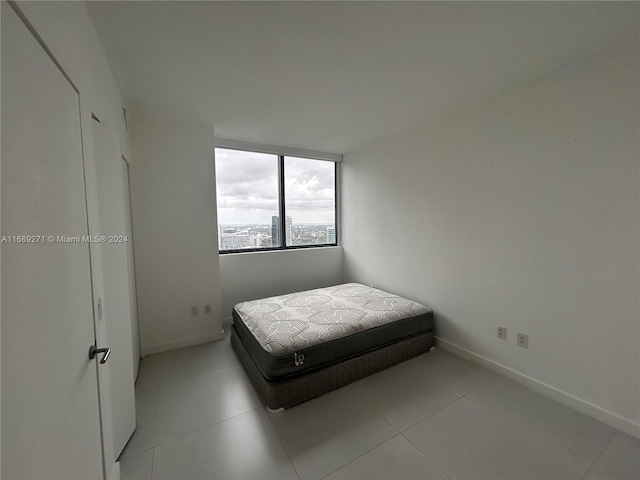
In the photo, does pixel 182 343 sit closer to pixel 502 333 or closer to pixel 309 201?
pixel 309 201

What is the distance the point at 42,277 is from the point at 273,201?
3.08 m

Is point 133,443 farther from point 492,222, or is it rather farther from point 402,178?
point 402,178

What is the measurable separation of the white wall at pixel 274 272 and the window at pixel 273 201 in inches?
7.3

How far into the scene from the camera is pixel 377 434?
63.7 inches

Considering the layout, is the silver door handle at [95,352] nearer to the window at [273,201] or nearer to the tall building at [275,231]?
the window at [273,201]

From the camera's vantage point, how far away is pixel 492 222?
2.24 meters

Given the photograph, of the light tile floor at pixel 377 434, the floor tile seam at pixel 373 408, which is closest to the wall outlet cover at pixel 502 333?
the light tile floor at pixel 377 434

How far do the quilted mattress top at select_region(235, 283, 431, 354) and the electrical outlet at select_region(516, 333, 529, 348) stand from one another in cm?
77

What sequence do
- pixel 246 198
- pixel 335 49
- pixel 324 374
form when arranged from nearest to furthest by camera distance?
pixel 335 49 < pixel 324 374 < pixel 246 198

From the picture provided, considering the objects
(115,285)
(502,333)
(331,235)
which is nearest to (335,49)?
(115,285)

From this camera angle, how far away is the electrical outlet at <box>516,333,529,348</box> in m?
2.06

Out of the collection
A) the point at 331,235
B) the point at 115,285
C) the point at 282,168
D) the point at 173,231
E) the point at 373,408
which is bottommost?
the point at 373,408

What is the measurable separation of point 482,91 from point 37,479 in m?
3.19

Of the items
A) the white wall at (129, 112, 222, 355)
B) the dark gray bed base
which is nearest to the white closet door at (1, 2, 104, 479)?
the dark gray bed base
